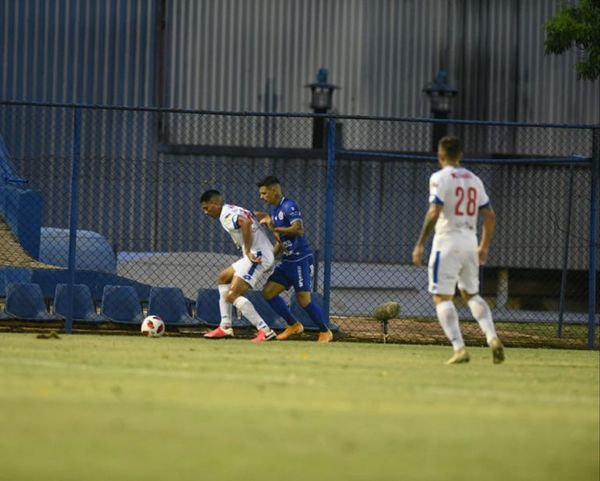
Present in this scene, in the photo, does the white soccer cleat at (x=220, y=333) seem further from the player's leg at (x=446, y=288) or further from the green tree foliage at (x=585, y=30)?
the green tree foliage at (x=585, y=30)

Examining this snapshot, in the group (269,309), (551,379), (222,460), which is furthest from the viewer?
(269,309)

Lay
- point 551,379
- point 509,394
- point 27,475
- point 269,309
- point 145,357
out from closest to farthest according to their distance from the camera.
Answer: point 27,475 → point 509,394 → point 551,379 → point 145,357 → point 269,309

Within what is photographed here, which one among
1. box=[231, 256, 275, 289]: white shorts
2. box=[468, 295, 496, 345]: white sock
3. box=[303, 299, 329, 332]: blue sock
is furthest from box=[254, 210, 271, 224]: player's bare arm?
box=[468, 295, 496, 345]: white sock

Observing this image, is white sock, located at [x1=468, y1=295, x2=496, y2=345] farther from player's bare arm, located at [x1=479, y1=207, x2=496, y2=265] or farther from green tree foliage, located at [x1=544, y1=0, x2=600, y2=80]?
green tree foliage, located at [x1=544, y1=0, x2=600, y2=80]

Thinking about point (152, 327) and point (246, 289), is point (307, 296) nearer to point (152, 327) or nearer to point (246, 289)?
Answer: point (246, 289)

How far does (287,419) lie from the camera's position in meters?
7.50

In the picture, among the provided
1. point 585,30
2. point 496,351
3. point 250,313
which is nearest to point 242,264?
point 250,313

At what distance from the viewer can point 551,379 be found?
11.3m

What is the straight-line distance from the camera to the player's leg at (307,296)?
1744 centimetres

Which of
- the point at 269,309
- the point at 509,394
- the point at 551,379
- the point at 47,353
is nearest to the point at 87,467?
the point at 509,394

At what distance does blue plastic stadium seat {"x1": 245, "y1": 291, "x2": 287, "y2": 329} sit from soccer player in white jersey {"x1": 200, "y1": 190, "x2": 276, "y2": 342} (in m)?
1.22

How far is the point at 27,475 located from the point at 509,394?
464 cm

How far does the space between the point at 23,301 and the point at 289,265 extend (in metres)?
3.06

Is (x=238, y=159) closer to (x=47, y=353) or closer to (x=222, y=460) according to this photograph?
(x=47, y=353)
